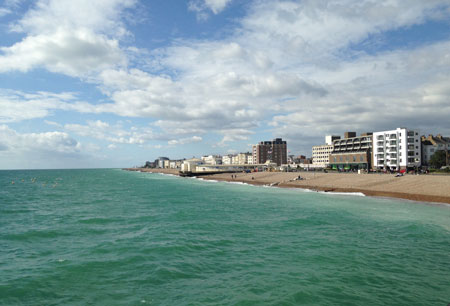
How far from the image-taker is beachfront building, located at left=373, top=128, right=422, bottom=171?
119500mm

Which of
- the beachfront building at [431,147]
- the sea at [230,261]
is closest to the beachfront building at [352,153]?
the beachfront building at [431,147]

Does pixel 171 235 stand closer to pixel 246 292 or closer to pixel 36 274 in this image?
pixel 36 274

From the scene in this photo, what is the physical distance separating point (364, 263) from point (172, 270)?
11.5 meters

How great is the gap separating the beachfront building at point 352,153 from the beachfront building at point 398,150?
7.60m

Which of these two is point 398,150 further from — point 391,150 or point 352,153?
point 352,153

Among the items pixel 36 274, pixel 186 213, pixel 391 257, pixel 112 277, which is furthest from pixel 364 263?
pixel 186 213

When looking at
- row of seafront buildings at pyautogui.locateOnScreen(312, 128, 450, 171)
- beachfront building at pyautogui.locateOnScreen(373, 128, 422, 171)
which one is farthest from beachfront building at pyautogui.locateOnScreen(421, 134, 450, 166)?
beachfront building at pyautogui.locateOnScreen(373, 128, 422, 171)

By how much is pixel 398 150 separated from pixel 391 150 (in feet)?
9.28

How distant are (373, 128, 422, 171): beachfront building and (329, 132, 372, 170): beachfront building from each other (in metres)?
7.60

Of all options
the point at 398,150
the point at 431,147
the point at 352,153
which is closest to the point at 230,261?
the point at 398,150

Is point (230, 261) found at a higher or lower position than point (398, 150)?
lower

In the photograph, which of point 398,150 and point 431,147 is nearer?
point 398,150

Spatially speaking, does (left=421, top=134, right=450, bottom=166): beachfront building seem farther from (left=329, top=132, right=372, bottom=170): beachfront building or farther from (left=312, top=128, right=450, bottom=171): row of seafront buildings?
(left=329, top=132, right=372, bottom=170): beachfront building

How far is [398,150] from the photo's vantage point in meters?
123
